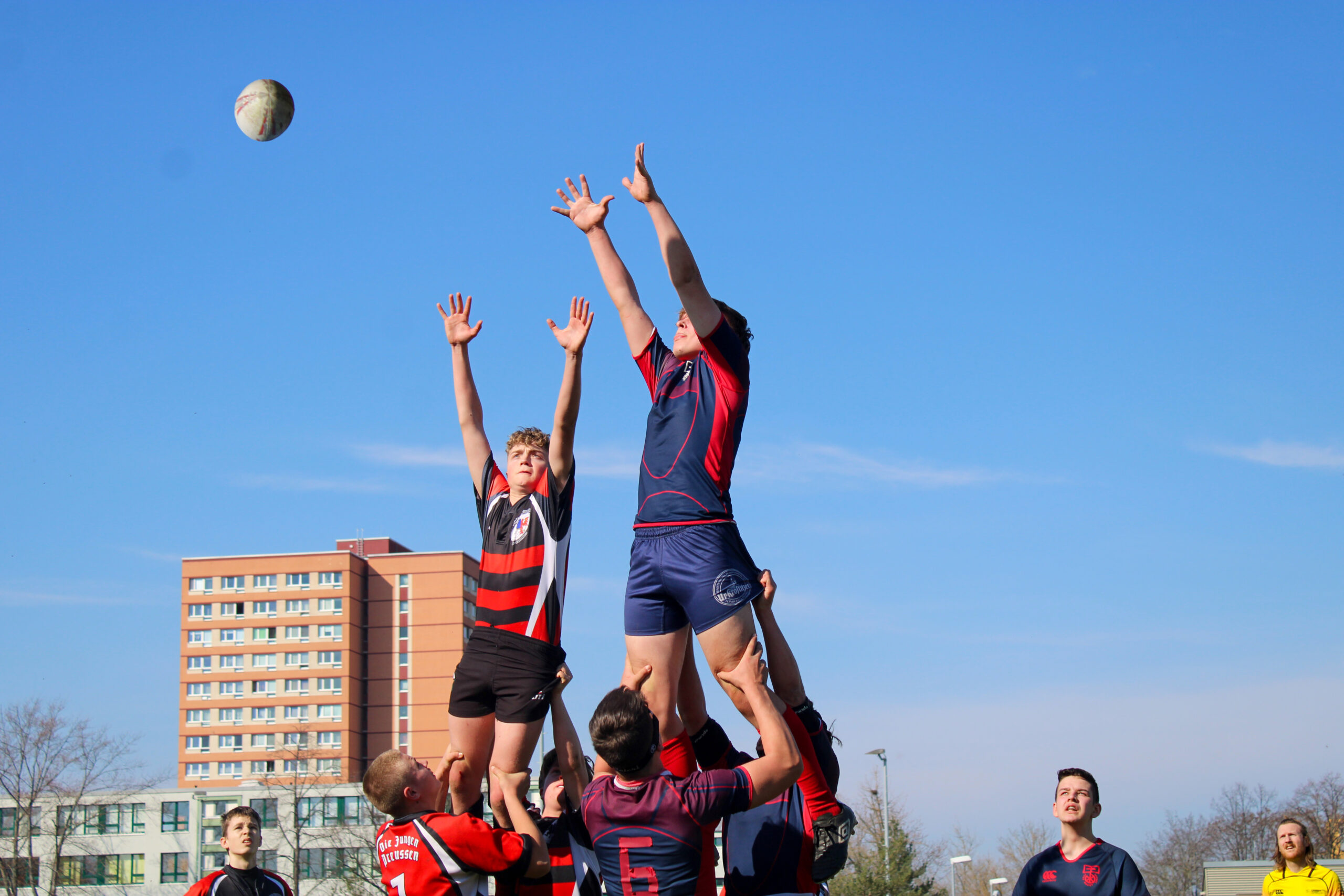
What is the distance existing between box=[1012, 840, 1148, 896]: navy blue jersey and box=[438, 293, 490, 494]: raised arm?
175 inches

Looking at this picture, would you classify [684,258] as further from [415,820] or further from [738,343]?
[415,820]

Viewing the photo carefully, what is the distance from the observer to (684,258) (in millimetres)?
7031

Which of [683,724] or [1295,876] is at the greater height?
[683,724]

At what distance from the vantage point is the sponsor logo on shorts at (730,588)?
6844 millimetres

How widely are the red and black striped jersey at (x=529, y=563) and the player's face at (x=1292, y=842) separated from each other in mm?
6713

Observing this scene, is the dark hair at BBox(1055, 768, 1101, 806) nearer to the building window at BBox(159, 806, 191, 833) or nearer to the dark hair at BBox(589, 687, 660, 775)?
the dark hair at BBox(589, 687, 660, 775)

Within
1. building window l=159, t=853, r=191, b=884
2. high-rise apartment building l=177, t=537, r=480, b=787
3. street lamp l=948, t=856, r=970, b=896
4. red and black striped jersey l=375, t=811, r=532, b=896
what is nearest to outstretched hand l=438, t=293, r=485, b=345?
red and black striped jersey l=375, t=811, r=532, b=896

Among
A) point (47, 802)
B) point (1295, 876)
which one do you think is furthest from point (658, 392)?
point (47, 802)

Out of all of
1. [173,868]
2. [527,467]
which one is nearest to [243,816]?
[527,467]

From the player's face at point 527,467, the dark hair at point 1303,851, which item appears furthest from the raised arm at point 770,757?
the dark hair at point 1303,851

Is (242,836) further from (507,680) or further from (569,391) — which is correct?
(569,391)

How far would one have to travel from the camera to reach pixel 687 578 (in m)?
6.94

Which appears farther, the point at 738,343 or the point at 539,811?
the point at 539,811

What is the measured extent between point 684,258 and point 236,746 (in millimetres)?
132157
